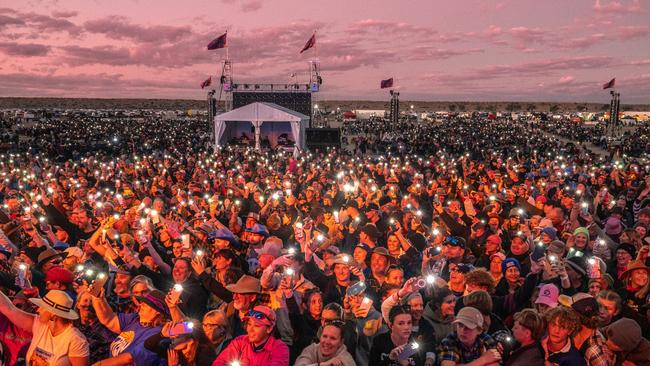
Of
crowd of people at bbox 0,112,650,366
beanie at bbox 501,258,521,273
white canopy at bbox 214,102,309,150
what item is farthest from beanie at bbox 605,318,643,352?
white canopy at bbox 214,102,309,150

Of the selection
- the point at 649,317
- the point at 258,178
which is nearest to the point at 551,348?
the point at 649,317

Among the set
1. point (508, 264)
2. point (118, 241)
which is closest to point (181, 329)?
point (508, 264)

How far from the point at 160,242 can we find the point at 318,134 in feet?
90.7

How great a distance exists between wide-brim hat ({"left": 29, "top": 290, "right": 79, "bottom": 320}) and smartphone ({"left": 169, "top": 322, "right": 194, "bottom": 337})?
78 cm

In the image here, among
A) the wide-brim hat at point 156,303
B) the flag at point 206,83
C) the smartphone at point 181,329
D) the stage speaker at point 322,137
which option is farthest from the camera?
the flag at point 206,83

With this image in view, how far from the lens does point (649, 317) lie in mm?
4465

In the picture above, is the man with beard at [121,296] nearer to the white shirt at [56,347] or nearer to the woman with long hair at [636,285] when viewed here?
the white shirt at [56,347]

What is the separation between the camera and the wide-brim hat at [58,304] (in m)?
3.65

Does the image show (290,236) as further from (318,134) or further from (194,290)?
(318,134)

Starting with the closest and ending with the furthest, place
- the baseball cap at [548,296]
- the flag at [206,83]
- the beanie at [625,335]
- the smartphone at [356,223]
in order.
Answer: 1. the beanie at [625,335]
2. the baseball cap at [548,296]
3. the smartphone at [356,223]
4. the flag at [206,83]

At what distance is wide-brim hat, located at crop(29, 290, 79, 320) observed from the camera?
365cm

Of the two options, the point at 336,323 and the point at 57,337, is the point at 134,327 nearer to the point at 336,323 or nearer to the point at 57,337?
the point at 57,337

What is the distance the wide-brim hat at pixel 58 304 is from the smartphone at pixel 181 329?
78cm

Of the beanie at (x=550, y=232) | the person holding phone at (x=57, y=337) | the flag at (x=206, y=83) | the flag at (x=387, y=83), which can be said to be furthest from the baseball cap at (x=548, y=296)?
the flag at (x=387, y=83)
